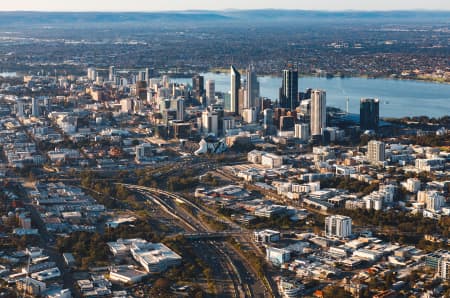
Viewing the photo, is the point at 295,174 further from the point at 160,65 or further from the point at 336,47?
the point at 336,47

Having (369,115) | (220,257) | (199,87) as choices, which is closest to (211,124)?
(369,115)

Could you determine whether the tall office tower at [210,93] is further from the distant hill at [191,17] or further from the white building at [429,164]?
the distant hill at [191,17]

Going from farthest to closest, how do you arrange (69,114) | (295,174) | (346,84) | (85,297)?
1. (346,84)
2. (69,114)
3. (295,174)
4. (85,297)

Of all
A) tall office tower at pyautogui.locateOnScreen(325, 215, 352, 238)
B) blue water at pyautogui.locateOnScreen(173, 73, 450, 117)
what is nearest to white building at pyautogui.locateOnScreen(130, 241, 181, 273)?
tall office tower at pyautogui.locateOnScreen(325, 215, 352, 238)

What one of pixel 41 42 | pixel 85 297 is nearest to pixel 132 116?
pixel 85 297

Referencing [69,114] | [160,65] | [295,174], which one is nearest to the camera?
[295,174]

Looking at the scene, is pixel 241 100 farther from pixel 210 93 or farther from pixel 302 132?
pixel 302 132

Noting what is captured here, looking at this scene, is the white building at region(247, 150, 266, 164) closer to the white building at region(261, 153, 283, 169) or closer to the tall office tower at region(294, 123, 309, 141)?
the white building at region(261, 153, 283, 169)
